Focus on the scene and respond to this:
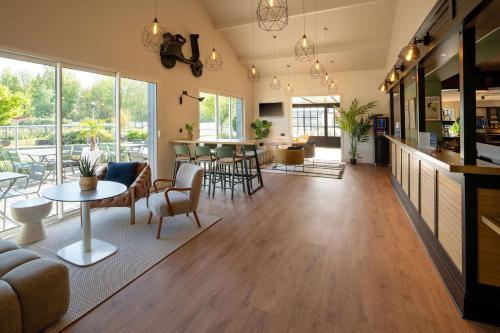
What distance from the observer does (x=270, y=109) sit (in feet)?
34.3

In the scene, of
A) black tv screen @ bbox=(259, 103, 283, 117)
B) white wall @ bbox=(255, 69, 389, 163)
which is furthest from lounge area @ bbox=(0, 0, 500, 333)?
black tv screen @ bbox=(259, 103, 283, 117)

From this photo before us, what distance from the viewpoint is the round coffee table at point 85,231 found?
2.80 m

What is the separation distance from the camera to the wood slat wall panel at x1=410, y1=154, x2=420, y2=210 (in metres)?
3.64

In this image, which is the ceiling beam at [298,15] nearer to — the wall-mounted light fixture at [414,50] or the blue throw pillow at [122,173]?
the wall-mounted light fixture at [414,50]

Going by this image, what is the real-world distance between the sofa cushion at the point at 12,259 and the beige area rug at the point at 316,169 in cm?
631

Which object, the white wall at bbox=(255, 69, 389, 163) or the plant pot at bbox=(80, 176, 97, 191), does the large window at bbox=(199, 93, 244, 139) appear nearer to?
the white wall at bbox=(255, 69, 389, 163)

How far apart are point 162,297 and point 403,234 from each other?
2.90 meters

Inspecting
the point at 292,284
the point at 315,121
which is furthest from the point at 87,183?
the point at 315,121

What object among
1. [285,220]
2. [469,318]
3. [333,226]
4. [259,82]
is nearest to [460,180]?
[469,318]

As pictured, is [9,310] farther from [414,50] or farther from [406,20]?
[406,20]

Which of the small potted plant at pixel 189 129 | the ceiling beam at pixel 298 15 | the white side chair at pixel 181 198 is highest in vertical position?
the ceiling beam at pixel 298 15

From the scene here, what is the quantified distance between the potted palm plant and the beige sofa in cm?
875

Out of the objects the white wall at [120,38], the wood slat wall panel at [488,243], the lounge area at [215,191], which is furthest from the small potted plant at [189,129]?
the wood slat wall panel at [488,243]

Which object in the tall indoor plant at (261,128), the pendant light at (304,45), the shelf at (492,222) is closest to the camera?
the shelf at (492,222)
